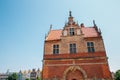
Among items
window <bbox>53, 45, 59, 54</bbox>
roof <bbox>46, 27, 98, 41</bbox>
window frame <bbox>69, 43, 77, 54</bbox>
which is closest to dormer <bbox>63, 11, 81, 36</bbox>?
roof <bbox>46, 27, 98, 41</bbox>

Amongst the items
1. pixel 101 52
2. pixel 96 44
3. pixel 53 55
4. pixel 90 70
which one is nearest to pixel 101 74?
pixel 90 70

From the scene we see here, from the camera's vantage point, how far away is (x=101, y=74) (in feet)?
59.0

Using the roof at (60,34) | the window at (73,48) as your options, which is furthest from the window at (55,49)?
the window at (73,48)

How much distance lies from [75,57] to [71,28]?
20.4ft

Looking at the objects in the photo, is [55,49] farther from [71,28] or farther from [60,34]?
[71,28]

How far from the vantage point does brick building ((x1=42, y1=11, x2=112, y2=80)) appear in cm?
1856

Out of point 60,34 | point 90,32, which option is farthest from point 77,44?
point 60,34

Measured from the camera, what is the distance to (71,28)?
22.7 m

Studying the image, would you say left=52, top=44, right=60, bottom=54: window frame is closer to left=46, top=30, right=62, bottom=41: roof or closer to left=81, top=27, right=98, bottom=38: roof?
left=46, top=30, right=62, bottom=41: roof

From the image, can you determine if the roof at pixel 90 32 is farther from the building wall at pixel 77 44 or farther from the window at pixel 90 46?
the window at pixel 90 46

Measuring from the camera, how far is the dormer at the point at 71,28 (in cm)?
2211

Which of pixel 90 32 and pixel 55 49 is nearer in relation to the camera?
pixel 55 49

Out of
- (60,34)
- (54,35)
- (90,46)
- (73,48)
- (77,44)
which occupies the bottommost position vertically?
(73,48)

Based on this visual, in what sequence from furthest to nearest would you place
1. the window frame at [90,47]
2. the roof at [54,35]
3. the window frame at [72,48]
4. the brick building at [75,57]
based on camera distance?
the roof at [54,35], the window frame at [72,48], the window frame at [90,47], the brick building at [75,57]
